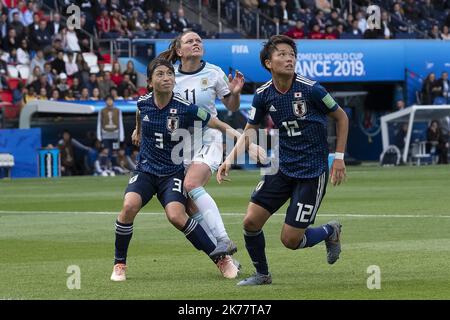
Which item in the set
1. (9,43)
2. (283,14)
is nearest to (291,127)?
(9,43)

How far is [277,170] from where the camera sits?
11227 mm

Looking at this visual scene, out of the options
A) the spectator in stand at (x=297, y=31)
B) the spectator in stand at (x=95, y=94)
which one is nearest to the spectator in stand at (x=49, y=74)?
the spectator in stand at (x=95, y=94)

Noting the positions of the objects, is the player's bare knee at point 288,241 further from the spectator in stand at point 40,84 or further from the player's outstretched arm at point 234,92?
the spectator in stand at point 40,84

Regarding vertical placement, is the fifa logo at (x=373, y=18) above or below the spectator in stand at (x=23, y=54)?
above

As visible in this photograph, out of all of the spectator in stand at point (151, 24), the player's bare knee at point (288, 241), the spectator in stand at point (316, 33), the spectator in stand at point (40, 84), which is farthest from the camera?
the spectator in stand at point (316, 33)

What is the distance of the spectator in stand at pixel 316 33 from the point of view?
4394 centimetres

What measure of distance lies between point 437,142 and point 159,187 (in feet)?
100

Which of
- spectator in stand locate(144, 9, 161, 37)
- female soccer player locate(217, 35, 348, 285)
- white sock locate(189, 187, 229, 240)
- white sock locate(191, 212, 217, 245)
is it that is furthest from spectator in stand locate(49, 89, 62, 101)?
female soccer player locate(217, 35, 348, 285)

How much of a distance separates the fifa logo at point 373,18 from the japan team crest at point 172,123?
3340 cm

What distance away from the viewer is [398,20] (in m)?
47.5

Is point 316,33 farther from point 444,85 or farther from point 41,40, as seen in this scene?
point 41,40

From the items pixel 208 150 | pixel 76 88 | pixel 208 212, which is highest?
pixel 208 150

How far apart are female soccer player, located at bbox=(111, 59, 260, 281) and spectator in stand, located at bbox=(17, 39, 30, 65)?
24.9 meters

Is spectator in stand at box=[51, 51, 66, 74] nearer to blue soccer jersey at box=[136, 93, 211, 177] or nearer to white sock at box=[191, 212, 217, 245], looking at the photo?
white sock at box=[191, 212, 217, 245]
